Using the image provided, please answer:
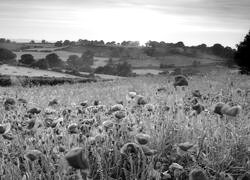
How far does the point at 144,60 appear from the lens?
2130 inches

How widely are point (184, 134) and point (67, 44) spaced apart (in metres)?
65.7

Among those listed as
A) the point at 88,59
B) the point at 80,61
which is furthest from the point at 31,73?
the point at 88,59

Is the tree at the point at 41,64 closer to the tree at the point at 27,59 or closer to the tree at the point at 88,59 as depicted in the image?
the tree at the point at 27,59

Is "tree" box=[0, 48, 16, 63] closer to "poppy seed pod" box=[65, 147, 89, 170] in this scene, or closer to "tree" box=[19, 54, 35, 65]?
"tree" box=[19, 54, 35, 65]

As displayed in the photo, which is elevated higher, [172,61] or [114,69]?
[172,61]

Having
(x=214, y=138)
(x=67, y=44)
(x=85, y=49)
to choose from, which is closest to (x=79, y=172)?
(x=214, y=138)

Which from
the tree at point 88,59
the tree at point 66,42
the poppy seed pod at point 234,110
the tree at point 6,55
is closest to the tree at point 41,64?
the tree at point 6,55

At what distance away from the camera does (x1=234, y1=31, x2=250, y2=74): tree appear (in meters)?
31.8

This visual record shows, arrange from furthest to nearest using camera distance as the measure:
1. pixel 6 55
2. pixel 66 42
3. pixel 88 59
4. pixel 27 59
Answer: pixel 66 42
pixel 88 59
pixel 6 55
pixel 27 59

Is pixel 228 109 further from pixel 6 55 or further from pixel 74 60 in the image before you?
pixel 6 55

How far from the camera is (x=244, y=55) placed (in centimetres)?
3203

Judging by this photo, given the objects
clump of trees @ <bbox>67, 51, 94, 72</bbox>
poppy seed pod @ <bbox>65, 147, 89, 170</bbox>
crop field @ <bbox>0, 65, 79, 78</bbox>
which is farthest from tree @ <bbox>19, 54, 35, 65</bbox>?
poppy seed pod @ <bbox>65, 147, 89, 170</bbox>

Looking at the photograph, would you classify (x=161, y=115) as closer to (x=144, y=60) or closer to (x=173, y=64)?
(x=173, y=64)

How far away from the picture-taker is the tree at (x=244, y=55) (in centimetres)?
3180
